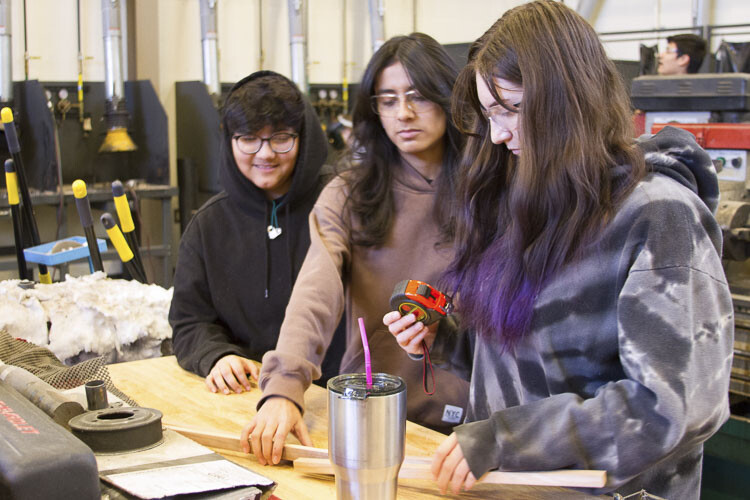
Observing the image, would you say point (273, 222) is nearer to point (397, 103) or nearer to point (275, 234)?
point (275, 234)

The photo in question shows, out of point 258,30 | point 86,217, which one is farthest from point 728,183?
point 258,30

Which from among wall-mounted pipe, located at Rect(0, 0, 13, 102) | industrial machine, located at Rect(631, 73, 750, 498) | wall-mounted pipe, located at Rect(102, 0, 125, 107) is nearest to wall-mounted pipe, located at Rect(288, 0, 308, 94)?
wall-mounted pipe, located at Rect(102, 0, 125, 107)

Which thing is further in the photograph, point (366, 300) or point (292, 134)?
point (292, 134)

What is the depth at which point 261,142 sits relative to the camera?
194 cm

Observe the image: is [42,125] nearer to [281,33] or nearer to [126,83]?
[126,83]

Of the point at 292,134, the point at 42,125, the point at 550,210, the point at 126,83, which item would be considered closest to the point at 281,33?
the point at 126,83

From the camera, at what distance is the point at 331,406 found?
3.15ft

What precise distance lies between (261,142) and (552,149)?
101 centimetres

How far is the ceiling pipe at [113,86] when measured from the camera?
499 cm

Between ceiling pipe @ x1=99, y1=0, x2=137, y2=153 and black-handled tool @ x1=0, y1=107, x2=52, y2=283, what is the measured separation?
86.6 inches

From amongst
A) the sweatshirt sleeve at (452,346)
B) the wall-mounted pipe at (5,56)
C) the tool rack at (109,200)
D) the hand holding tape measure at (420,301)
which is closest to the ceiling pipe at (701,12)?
the tool rack at (109,200)

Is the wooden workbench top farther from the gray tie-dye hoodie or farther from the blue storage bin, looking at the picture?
the blue storage bin

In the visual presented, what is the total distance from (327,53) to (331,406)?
5.86 m

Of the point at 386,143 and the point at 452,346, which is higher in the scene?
the point at 386,143
